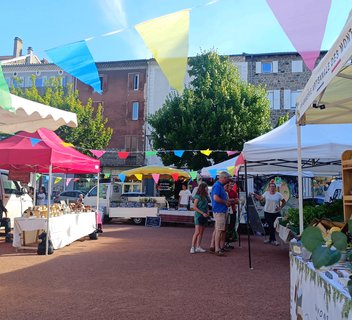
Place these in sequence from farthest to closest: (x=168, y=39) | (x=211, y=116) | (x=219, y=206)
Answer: (x=211, y=116), (x=219, y=206), (x=168, y=39)

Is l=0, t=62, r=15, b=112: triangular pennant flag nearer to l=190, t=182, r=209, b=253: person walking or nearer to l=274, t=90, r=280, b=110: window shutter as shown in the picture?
l=190, t=182, r=209, b=253: person walking

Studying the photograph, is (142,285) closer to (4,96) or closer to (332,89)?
(4,96)

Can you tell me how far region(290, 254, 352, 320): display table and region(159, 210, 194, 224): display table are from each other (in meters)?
13.3

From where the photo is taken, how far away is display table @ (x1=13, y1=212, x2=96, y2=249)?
8906 millimetres

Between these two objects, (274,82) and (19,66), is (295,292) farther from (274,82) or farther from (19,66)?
(19,66)

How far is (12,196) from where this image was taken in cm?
1191

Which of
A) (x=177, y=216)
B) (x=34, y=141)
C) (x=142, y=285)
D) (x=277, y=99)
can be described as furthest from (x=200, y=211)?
(x=277, y=99)

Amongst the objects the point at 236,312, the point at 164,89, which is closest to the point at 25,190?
the point at 236,312

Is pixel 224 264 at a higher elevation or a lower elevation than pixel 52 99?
lower

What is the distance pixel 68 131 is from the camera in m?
27.6

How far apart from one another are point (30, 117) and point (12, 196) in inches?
294

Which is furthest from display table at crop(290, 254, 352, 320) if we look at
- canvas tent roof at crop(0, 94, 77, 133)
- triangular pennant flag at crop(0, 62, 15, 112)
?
canvas tent roof at crop(0, 94, 77, 133)

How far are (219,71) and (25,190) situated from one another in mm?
14653

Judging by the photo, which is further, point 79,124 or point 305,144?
point 79,124
